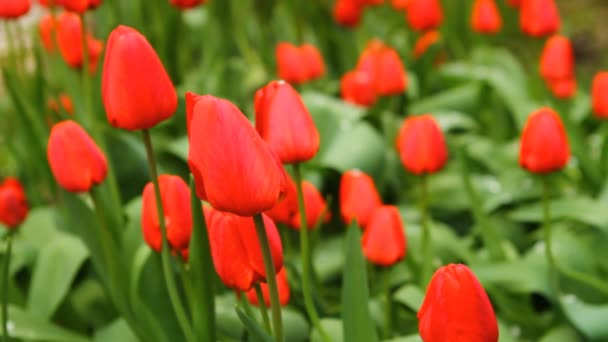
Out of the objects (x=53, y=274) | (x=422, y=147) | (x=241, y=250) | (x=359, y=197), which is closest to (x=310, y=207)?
(x=359, y=197)

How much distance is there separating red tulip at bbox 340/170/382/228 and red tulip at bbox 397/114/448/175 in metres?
0.18

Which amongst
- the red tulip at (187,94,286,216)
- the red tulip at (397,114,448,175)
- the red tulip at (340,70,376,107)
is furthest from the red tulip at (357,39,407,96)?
the red tulip at (187,94,286,216)

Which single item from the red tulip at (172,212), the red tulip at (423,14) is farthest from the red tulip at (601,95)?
the red tulip at (172,212)

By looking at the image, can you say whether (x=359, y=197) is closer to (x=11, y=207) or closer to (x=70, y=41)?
(x=11, y=207)

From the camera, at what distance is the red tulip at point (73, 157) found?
144cm

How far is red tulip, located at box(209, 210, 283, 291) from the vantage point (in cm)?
118

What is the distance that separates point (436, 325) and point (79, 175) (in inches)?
26.0

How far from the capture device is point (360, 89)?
2359 millimetres

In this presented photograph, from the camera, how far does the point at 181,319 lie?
54.5 inches

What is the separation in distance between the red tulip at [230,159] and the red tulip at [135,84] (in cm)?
17

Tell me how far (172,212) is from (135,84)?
228 mm

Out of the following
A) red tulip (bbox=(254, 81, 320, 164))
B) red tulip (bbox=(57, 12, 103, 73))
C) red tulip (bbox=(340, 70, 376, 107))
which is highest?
red tulip (bbox=(254, 81, 320, 164))

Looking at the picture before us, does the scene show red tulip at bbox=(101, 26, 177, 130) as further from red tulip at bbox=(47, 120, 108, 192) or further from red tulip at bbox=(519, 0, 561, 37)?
red tulip at bbox=(519, 0, 561, 37)

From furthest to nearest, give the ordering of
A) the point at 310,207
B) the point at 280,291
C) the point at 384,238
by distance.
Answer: the point at 310,207, the point at 384,238, the point at 280,291
